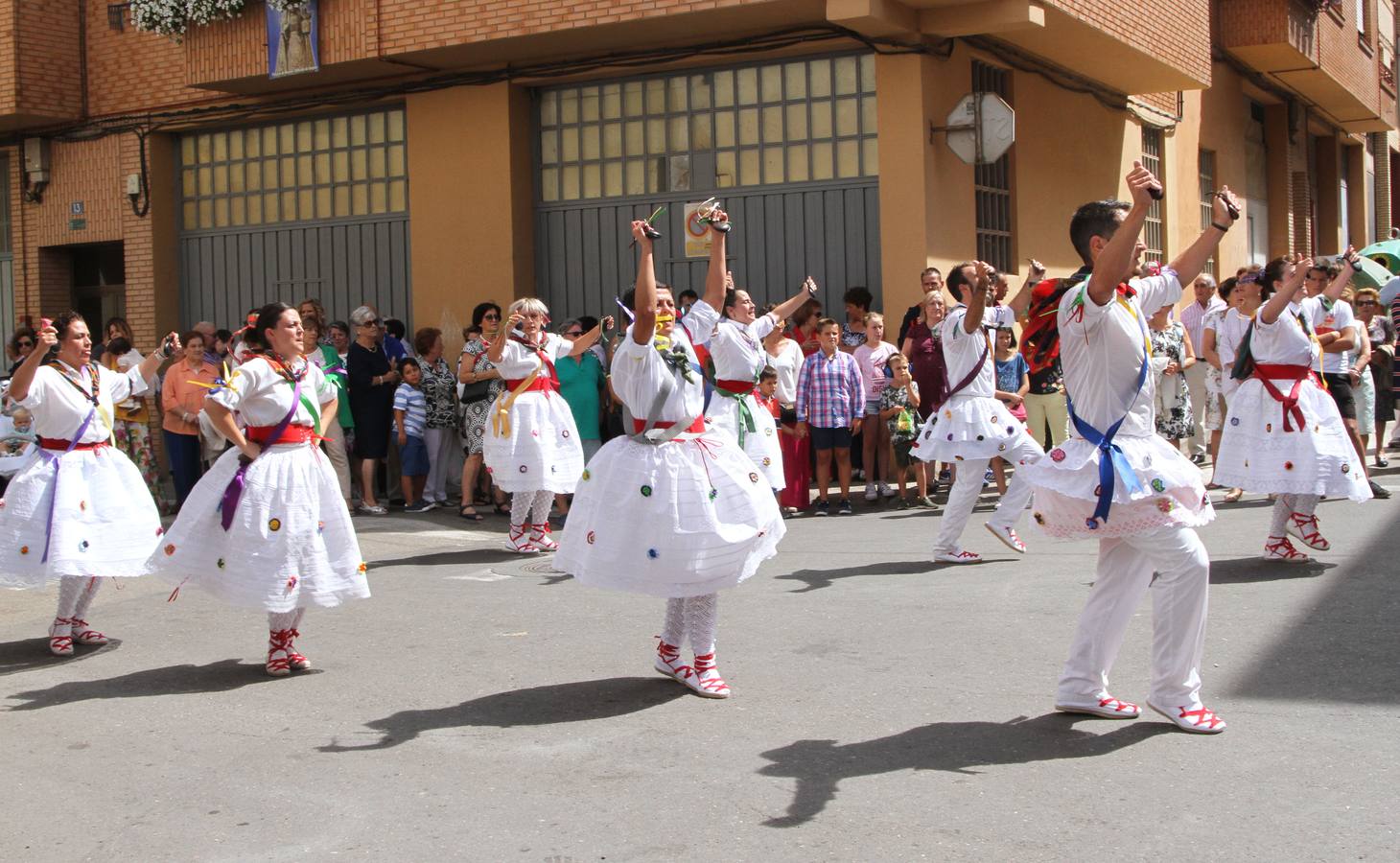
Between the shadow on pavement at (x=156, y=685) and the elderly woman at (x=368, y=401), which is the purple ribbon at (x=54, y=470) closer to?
the shadow on pavement at (x=156, y=685)

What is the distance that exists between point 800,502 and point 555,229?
5.17 meters

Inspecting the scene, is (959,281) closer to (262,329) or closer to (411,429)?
(262,329)

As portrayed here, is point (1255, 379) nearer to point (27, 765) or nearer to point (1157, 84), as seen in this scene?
point (27, 765)

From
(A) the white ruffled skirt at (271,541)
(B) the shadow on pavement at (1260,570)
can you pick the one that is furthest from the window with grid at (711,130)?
(A) the white ruffled skirt at (271,541)

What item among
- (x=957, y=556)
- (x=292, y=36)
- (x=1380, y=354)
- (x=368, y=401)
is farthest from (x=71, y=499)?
(x=1380, y=354)

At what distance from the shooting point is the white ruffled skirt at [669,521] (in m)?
6.57

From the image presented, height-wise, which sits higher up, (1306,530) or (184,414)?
(184,414)

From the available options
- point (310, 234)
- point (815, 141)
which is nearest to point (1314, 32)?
point (815, 141)

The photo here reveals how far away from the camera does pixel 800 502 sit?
14.0m

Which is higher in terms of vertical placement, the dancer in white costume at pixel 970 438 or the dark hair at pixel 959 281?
the dark hair at pixel 959 281

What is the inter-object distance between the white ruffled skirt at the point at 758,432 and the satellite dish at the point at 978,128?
16.8 feet

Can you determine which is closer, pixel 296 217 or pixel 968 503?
pixel 968 503

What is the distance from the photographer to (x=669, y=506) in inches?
260

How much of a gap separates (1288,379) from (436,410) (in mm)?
7852
